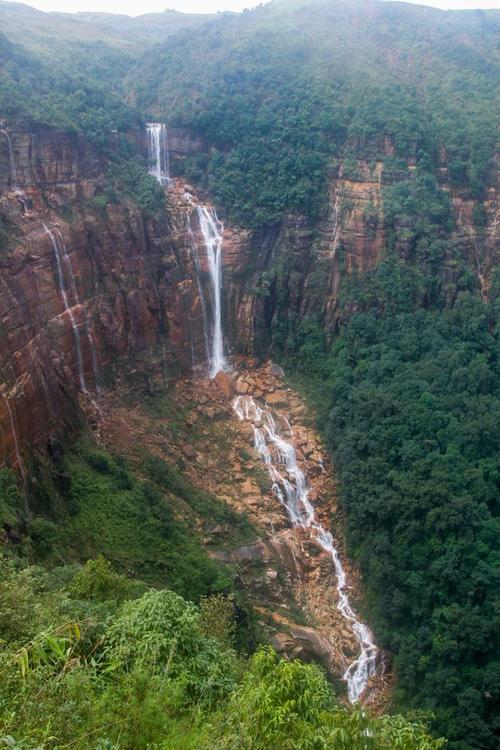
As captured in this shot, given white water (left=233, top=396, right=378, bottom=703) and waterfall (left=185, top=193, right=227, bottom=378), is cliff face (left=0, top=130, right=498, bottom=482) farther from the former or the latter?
white water (left=233, top=396, right=378, bottom=703)

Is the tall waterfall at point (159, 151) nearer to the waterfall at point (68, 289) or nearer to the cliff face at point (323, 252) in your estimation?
the cliff face at point (323, 252)

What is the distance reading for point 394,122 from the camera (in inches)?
1190

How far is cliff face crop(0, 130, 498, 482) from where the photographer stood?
68.4 ft

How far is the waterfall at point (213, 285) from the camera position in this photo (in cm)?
2944

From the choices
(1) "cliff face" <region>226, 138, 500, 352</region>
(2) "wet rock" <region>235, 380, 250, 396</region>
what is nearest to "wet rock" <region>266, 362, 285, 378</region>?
(1) "cliff face" <region>226, 138, 500, 352</region>

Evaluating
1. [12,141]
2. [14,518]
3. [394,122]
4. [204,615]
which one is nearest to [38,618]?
[204,615]

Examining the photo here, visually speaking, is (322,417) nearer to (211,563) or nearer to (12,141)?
(211,563)

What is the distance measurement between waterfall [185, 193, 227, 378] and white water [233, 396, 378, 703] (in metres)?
2.68

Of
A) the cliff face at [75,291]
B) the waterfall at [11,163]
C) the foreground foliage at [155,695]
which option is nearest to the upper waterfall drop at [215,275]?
the cliff face at [75,291]

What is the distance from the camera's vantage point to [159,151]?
3228 centimetres

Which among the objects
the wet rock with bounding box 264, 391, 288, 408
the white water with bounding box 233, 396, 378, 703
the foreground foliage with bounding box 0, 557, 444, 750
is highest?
the foreground foliage with bounding box 0, 557, 444, 750

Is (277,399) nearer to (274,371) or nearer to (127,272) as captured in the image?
(274,371)

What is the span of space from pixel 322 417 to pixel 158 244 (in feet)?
34.1

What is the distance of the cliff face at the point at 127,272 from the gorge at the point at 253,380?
0.37 feet
